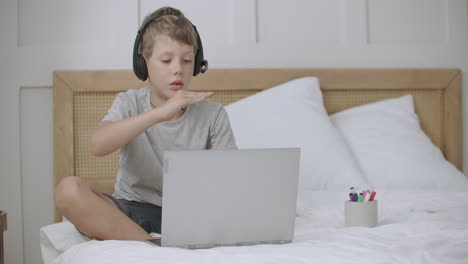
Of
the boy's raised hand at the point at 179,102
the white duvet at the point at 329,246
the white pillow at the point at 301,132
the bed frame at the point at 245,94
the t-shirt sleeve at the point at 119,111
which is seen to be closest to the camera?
the white duvet at the point at 329,246

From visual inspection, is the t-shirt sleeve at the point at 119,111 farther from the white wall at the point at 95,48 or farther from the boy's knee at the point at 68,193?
the white wall at the point at 95,48

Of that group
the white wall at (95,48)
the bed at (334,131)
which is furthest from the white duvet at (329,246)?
the white wall at (95,48)

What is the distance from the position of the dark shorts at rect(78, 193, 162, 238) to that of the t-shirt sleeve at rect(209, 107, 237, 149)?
0.85 ft

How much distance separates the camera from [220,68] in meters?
2.58

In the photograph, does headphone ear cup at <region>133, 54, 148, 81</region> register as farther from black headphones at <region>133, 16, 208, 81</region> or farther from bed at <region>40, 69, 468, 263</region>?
bed at <region>40, 69, 468, 263</region>

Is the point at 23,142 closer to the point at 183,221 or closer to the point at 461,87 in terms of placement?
the point at 183,221

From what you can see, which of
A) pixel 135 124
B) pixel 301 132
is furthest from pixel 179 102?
pixel 301 132

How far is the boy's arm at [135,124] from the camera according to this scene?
1368 millimetres

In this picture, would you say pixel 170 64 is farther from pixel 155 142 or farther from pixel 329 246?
pixel 329 246

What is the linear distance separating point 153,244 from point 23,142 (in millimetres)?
1501

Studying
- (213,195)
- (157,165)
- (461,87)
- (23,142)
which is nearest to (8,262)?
(23,142)

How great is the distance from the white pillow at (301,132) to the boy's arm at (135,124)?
2.63ft

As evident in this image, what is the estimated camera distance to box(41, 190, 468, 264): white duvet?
1077 mm

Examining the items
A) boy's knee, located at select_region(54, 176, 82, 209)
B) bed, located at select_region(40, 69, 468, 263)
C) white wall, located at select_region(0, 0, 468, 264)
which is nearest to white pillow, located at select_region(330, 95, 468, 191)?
bed, located at select_region(40, 69, 468, 263)
